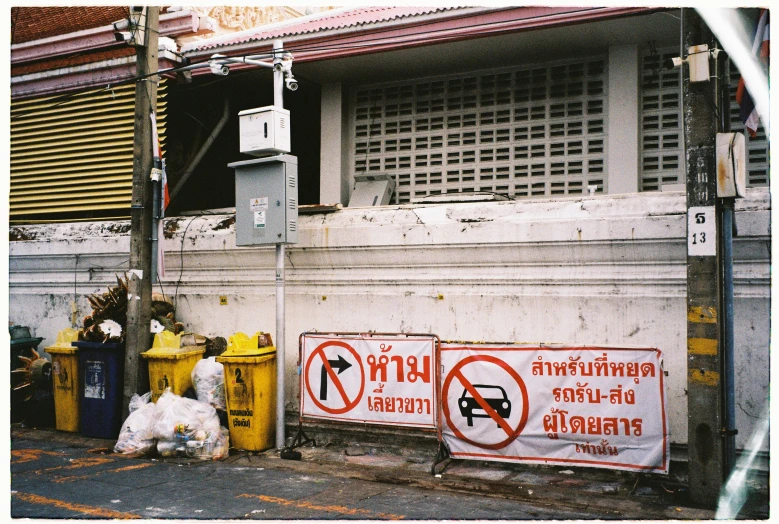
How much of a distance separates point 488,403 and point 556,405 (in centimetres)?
65

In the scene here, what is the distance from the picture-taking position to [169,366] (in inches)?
335

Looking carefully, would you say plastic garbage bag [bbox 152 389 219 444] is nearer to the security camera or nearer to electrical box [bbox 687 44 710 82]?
the security camera

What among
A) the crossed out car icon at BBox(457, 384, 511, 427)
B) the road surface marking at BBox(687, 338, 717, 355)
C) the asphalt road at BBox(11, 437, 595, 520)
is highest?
the road surface marking at BBox(687, 338, 717, 355)

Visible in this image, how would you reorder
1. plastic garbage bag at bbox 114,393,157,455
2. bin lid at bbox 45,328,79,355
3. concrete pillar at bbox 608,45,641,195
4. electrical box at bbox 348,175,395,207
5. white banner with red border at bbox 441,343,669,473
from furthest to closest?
electrical box at bbox 348,175,395,207
bin lid at bbox 45,328,79,355
concrete pillar at bbox 608,45,641,195
plastic garbage bag at bbox 114,393,157,455
white banner with red border at bbox 441,343,669,473

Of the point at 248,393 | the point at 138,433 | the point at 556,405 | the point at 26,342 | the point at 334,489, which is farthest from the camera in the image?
the point at 26,342

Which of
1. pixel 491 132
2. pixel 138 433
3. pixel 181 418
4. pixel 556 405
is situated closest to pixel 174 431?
pixel 181 418

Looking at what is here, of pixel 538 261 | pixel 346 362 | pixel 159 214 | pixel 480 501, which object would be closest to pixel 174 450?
pixel 346 362

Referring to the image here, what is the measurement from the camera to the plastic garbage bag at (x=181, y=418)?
7691 mm

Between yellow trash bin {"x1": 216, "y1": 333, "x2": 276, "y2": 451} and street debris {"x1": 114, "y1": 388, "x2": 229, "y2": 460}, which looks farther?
yellow trash bin {"x1": 216, "y1": 333, "x2": 276, "y2": 451}

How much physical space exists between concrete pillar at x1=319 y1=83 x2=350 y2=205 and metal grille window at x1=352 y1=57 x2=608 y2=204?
0.17m

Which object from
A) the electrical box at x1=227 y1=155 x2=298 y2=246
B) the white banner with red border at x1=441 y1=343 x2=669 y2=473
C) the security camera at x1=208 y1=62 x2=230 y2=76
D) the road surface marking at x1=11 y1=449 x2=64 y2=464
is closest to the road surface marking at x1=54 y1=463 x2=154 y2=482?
the road surface marking at x1=11 y1=449 x2=64 y2=464

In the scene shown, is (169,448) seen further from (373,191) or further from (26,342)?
(373,191)

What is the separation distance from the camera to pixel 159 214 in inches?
349

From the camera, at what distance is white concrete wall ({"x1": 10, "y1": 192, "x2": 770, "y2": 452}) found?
679cm
